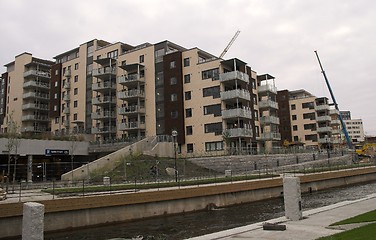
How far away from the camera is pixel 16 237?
1738 centimetres

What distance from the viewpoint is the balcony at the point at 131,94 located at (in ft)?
202

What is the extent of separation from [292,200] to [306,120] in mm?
82992

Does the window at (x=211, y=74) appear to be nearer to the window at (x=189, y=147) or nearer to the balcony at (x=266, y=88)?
the window at (x=189, y=147)

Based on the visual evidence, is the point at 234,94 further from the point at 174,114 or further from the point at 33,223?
the point at 33,223

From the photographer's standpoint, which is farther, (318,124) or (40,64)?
(318,124)

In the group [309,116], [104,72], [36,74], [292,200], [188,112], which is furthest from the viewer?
[309,116]

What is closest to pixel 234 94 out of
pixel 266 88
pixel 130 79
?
pixel 266 88

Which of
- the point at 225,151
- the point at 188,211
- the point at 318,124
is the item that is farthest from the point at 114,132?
the point at 318,124

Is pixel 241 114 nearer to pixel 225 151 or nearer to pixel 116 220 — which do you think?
pixel 225 151

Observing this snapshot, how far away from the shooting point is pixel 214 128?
55000 mm

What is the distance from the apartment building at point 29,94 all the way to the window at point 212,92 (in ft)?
143

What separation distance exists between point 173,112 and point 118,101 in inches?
513

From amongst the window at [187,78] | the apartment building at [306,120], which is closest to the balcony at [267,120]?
the window at [187,78]

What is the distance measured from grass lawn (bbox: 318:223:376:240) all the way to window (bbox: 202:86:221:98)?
4483cm
